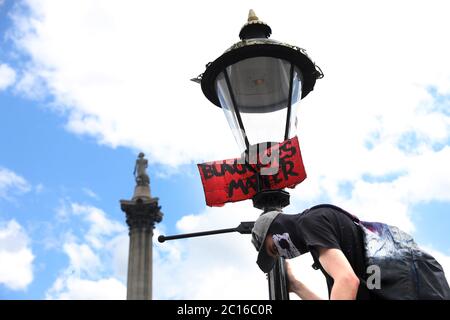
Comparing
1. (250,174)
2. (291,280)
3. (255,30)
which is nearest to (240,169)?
(250,174)

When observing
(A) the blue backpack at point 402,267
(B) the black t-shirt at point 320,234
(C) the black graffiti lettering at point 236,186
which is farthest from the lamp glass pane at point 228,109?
(A) the blue backpack at point 402,267

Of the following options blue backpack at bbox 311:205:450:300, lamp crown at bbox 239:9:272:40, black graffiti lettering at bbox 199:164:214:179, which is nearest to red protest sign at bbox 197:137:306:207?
black graffiti lettering at bbox 199:164:214:179

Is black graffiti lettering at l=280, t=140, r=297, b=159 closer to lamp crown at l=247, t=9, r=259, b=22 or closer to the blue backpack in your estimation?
lamp crown at l=247, t=9, r=259, b=22

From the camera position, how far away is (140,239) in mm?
29469

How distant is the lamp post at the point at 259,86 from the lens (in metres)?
5.98

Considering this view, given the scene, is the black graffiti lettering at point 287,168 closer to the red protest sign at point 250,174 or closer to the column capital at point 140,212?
the red protest sign at point 250,174

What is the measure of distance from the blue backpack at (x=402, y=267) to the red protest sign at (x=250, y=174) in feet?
6.63

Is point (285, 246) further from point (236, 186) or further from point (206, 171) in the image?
point (206, 171)

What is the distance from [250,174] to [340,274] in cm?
268

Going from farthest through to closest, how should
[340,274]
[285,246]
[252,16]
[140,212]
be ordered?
1. [140,212]
2. [252,16]
3. [285,246]
4. [340,274]
